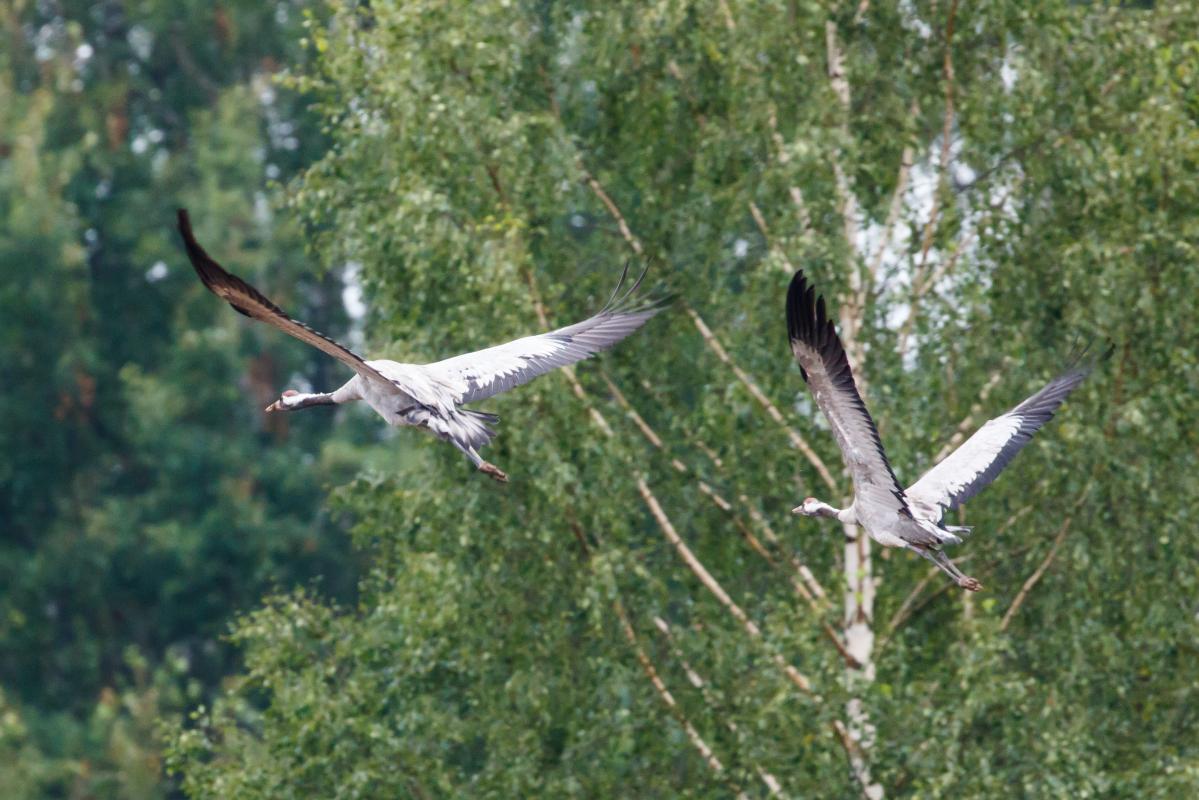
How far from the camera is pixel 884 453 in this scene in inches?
488

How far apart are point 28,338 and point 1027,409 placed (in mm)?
23577

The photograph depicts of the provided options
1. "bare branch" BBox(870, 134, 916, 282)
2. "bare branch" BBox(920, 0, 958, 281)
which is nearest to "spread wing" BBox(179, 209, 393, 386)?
"bare branch" BBox(870, 134, 916, 282)

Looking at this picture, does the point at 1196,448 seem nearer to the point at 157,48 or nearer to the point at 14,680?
the point at 14,680

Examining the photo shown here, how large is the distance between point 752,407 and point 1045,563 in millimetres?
2294

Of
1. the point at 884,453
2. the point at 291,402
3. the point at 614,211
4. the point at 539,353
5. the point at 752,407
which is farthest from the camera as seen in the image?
the point at 614,211

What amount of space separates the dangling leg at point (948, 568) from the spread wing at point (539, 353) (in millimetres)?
2359

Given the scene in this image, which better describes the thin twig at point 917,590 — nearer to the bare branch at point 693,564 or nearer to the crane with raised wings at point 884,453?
the bare branch at point 693,564

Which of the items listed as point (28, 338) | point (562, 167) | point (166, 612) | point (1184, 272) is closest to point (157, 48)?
point (28, 338)

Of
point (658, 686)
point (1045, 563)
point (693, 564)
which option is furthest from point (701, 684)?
point (1045, 563)

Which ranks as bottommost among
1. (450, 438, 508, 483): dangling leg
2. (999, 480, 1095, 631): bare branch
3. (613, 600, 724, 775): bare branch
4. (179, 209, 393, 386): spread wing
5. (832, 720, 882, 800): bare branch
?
(832, 720, 882, 800): bare branch

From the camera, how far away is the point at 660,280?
17.3 m

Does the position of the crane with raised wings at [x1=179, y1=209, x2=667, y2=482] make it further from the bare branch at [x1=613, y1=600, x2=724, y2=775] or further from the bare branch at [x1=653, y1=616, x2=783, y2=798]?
the bare branch at [x1=653, y1=616, x2=783, y2=798]

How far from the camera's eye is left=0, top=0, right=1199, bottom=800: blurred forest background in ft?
52.5

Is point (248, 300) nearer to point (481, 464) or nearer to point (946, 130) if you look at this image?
point (481, 464)
